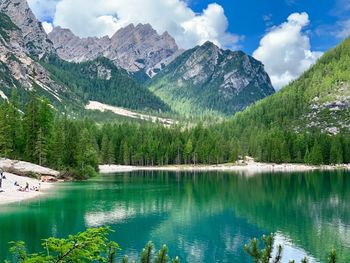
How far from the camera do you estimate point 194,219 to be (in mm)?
66562

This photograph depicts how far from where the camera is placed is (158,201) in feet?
282

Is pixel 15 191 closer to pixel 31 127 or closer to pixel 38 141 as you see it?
pixel 38 141

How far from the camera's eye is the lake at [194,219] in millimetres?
47562

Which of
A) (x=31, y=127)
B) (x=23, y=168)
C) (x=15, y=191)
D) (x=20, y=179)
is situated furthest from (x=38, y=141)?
(x=15, y=191)

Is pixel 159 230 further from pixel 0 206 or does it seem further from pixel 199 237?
pixel 0 206

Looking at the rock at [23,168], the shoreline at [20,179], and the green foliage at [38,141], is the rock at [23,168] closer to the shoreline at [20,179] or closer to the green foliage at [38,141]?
the shoreline at [20,179]

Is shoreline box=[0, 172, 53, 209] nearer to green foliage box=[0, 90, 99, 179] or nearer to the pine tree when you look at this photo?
green foliage box=[0, 90, 99, 179]

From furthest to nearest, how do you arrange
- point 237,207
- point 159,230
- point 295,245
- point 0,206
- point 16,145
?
point 16,145 < point 237,207 < point 0,206 < point 159,230 < point 295,245

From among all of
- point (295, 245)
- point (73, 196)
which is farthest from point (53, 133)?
point (295, 245)

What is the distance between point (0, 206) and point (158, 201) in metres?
31.4

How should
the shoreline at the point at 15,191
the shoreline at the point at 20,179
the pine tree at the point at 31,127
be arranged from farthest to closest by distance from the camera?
the pine tree at the point at 31,127
the shoreline at the point at 20,179
the shoreline at the point at 15,191

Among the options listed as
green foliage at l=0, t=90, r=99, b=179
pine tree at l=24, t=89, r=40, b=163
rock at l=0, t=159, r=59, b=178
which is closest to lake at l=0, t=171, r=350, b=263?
rock at l=0, t=159, r=59, b=178

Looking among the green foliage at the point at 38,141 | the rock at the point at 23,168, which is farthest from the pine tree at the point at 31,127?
the rock at the point at 23,168

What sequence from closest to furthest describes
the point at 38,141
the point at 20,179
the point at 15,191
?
1. the point at 15,191
2. the point at 20,179
3. the point at 38,141
